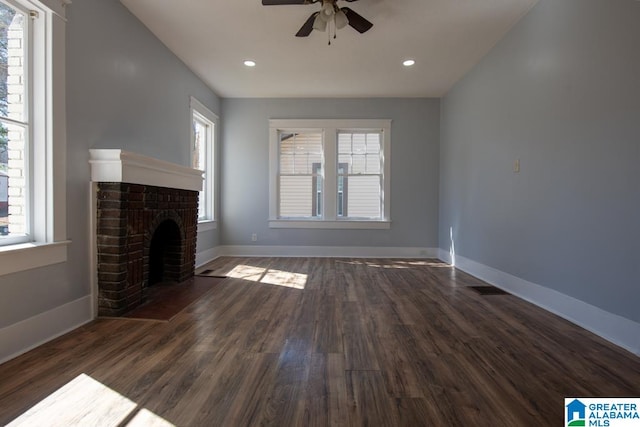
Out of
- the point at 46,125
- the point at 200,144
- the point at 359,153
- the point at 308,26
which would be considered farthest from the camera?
the point at 359,153

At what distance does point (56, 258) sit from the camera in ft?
7.51

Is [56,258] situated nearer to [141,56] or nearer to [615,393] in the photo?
[141,56]

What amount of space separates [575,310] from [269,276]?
3.12 meters

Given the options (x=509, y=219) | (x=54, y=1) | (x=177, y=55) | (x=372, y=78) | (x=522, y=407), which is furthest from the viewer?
(x=372, y=78)

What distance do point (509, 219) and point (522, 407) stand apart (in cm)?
241

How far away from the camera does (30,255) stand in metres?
2.08

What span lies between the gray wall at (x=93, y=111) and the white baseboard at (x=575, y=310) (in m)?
3.83

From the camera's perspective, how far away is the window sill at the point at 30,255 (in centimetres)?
194

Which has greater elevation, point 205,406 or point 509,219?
point 509,219

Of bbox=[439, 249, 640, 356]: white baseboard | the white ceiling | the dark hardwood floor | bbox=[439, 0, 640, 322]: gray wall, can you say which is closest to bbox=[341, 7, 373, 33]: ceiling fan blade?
the white ceiling

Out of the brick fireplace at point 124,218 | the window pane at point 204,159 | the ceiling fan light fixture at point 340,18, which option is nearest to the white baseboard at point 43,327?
the brick fireplace at point 124,218

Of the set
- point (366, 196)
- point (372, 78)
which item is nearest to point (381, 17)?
point (372, 78)

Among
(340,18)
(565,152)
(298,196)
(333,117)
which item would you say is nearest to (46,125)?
(340,18)

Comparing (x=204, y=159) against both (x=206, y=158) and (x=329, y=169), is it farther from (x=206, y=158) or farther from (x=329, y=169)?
(x=329, y=169)
